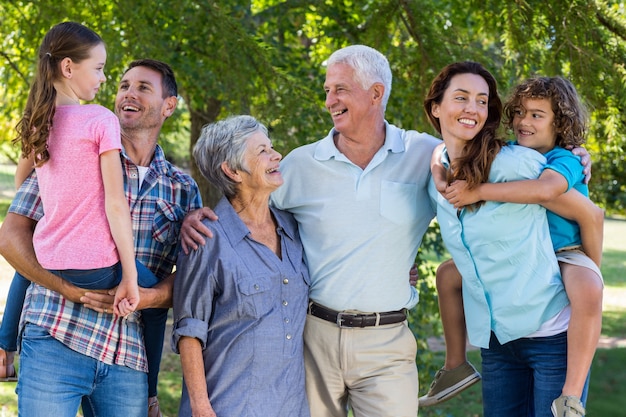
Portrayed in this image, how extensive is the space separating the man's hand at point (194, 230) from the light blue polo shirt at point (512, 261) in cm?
89

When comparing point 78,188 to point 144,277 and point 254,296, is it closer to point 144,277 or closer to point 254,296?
point 144,277

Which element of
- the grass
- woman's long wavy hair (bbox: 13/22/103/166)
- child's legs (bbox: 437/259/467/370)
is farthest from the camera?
the grass

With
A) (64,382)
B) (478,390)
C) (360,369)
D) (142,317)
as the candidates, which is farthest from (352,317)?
(478,390)

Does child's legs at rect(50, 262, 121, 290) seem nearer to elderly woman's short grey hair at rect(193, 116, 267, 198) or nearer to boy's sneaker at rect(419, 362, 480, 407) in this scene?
elderly woman's short grey hair at rect(193, 116, 267, 198)

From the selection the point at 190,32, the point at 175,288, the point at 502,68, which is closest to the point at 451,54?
the point at 502,68

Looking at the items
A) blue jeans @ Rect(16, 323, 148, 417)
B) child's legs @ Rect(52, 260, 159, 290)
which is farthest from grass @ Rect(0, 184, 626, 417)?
child's legs @ Rect(52, 260, 159, 290)

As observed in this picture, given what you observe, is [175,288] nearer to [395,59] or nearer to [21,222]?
[21,222]

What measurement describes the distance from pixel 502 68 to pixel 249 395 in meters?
2.89

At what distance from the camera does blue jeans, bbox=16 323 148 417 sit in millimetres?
2520

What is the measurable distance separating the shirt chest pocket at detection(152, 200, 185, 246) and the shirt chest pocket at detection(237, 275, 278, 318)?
343mm

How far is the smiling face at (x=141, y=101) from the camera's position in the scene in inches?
115

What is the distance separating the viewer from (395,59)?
A: 16.0 feet

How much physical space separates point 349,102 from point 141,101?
77 centimetres

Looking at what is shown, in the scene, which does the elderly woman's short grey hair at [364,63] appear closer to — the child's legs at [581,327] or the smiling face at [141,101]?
the smiling face at [141,101]
